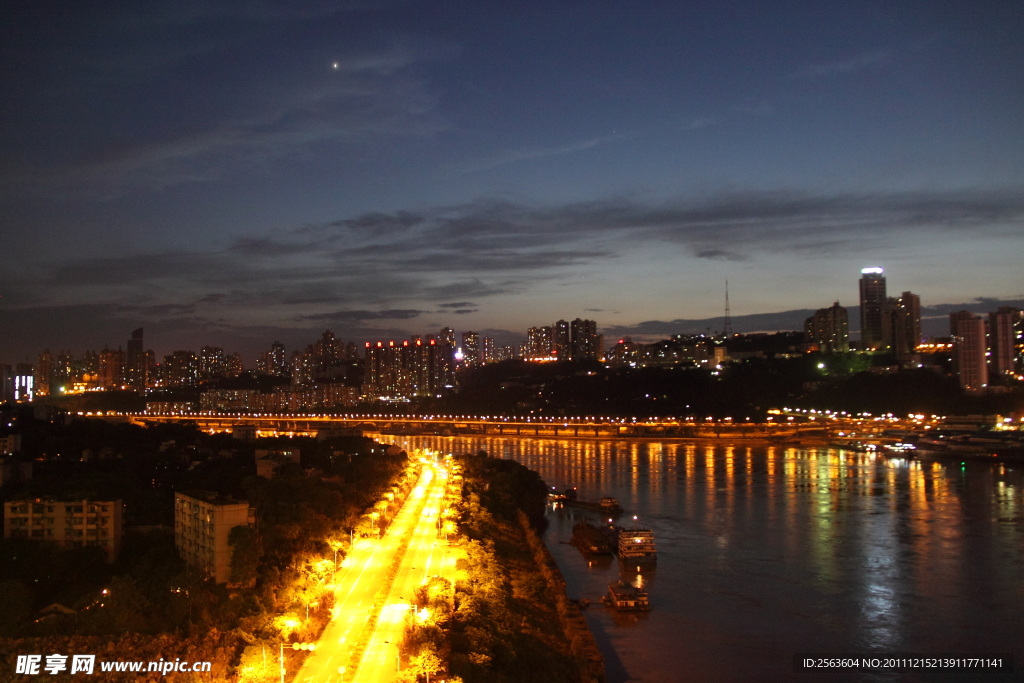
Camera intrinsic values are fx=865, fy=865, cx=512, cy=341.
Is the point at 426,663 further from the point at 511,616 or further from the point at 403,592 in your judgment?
the point at 403,592

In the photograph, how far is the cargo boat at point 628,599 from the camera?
6.14 metres

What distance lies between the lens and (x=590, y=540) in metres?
8.43

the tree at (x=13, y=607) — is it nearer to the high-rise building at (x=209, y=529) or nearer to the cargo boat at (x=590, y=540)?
the high-rise building at (x=209, y=529)

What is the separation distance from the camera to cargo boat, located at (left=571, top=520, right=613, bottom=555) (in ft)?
26.9

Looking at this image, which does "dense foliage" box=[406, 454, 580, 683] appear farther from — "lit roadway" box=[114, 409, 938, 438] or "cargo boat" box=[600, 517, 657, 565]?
"lit roadway" box=[114, 409, 938, 438]

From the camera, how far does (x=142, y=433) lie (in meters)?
15.1

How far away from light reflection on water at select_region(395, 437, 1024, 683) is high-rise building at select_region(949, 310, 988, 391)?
1300cm

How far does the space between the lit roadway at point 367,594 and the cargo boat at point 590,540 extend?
4.77ft

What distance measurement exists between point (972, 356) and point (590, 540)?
21.6 m

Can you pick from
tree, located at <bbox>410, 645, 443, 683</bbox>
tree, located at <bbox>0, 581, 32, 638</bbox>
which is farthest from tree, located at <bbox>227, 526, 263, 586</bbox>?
tree, located at <bbox>410, 645, 443, 683</bbox>

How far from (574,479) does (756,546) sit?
558 cm

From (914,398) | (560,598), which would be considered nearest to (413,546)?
(560,598)

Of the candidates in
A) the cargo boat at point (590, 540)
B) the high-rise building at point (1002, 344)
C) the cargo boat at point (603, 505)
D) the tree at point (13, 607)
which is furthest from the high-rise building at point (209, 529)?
the high-rise building at point (1002, 344)

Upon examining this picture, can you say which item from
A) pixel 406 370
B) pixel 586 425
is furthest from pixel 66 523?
pixel 406 370
